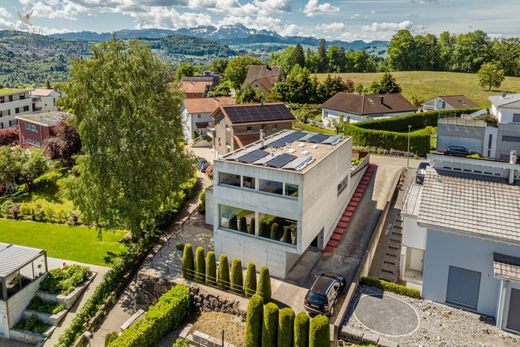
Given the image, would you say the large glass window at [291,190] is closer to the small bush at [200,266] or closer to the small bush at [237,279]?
the small bush at [237,279]

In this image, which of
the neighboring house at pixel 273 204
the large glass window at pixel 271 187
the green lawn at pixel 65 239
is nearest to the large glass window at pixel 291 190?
the neighboring house at pixel 273 204

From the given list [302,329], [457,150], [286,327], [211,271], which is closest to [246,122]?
[457,150]

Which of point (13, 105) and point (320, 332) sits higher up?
point (13, 105)

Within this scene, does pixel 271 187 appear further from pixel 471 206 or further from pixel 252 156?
pixel 471 206

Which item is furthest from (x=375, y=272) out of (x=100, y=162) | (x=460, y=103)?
(x=460, y=103)

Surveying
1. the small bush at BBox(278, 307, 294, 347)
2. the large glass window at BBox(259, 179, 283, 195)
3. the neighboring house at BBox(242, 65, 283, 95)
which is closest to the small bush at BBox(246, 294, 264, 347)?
the small bush at BBox(278, 307, 294, 347)

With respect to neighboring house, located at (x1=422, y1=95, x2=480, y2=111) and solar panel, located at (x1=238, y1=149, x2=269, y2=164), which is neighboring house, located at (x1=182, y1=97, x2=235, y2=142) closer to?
solar panel, located at (x1=238, y1=149, x2=269, y2=164)

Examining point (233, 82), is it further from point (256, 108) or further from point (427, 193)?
point (427, 193)

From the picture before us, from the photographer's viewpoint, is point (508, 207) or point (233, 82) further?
point (233, 82)
